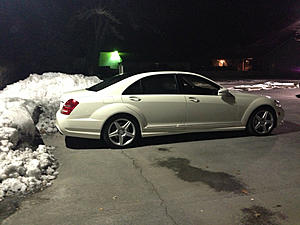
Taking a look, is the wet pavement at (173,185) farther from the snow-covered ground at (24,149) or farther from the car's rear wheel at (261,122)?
the car's rear wheel at (261,122)

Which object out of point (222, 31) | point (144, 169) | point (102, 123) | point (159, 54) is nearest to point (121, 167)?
point (144, 169)

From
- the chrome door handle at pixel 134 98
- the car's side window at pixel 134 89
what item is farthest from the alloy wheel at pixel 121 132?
the car's side window at pixel 134 89

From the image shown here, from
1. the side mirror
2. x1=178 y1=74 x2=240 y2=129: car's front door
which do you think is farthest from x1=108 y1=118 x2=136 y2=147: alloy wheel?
the side mirror

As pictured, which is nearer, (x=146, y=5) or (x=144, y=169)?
(x=144, y=169)

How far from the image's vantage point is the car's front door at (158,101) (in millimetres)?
6523

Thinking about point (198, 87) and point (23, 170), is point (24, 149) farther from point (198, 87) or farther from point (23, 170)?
point (198, 87)

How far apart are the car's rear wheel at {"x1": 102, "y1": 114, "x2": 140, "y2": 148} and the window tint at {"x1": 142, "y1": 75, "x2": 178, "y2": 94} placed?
70 cm

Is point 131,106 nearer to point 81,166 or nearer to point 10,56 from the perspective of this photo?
point 81,166

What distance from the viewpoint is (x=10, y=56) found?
953 inches

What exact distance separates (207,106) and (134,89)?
1.56m

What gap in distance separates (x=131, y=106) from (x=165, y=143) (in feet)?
3.63

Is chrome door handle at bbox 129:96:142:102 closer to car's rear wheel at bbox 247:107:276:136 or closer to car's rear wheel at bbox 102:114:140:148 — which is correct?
car's rear wheel at bbox 102:114:140:148

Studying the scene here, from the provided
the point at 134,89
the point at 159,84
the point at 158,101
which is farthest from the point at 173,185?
the point at 159,84

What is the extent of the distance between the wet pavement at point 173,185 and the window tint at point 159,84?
1077mm
